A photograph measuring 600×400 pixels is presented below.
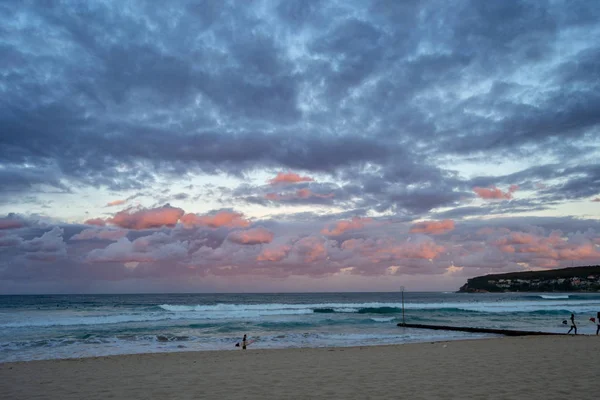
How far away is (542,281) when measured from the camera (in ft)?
559

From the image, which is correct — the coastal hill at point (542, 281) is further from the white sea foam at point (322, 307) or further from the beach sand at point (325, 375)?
the beach sand at point (325, 375)

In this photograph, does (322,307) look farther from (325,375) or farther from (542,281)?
(542,281)

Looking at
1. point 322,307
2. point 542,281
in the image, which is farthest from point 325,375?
point 542,281

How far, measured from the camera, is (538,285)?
170 m

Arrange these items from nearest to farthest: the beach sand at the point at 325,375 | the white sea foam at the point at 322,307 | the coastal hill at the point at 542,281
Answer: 1. the beach sand at the point at 325,375
2. the white sea foam at the point at 322,307
3. the coastal hill at the point at 542,281

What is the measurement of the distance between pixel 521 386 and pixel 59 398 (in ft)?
31.0

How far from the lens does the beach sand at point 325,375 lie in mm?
8547

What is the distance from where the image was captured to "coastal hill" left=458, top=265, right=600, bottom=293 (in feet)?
514

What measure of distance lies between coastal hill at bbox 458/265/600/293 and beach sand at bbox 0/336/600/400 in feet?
557

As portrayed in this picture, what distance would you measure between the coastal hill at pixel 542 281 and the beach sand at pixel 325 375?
557 feet

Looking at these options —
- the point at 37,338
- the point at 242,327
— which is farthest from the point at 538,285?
the point at 37,338

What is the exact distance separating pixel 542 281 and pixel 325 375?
7387 inches

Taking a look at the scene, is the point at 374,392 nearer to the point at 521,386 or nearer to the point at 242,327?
the point at 521,386

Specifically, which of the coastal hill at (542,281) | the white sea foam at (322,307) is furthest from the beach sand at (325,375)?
the coastal hill at (542,281)
